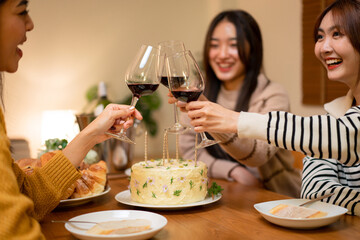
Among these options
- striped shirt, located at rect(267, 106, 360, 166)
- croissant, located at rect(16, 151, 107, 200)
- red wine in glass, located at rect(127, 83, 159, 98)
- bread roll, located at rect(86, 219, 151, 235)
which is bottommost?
bread roll, located at rect(86, 219, 151, 235)

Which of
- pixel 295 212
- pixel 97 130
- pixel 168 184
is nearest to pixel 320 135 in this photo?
pixel 295 212

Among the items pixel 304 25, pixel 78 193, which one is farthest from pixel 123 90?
pixel 78 193

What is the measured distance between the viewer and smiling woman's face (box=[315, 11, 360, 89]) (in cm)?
152

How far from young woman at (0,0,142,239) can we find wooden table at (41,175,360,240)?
0.10 metres

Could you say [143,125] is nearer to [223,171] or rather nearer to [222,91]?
[222,91]

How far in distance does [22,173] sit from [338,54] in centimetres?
118

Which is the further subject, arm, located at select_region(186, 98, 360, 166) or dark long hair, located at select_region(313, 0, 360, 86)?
dark long hair, located at select_region(313, 0, 360, 86)

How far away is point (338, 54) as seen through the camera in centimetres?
154

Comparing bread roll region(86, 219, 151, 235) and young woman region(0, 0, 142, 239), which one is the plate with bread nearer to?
young woman region(0, 0, 142, 239)

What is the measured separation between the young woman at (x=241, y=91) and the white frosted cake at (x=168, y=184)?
0.81m

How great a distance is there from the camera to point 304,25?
12.7 feet

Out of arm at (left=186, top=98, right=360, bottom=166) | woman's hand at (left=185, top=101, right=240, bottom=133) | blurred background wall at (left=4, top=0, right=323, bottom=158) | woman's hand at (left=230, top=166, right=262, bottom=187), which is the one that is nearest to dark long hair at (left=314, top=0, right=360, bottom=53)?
arm at (left=186, top=98, right=360, bottom=166)

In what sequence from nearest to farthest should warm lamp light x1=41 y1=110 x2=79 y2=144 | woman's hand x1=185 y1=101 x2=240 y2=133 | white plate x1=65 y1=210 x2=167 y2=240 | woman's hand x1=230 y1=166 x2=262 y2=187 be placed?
white plate x1=65 y1=210 x2=167 y2=240 → woman's hand x1=185 y1=101 x2=240 y2=133 → woman's hand x1=230 y1=166 x2=262 y2=187 → warm lamp light x1=41 y1=110 x2=79 y2=144

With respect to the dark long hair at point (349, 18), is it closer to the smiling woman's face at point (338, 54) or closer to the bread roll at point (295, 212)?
the smiling woman's face at point (338, 54)
